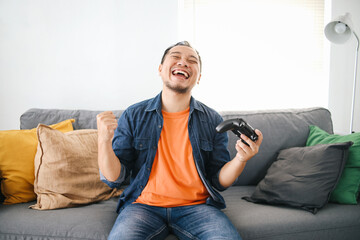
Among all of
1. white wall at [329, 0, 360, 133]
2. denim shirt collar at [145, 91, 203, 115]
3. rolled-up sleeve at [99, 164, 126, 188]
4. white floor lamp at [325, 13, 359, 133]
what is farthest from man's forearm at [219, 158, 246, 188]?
white wall at [329, 0, 360, 133]

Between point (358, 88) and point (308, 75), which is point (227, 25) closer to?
point (308, 75)

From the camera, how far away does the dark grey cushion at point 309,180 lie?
4.55 feet

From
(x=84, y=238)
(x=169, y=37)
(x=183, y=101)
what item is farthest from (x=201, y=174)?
(x=169, y=37)

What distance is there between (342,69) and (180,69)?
2.11 meters

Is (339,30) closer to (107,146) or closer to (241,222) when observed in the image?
(241,222)

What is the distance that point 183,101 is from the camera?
1.41 m

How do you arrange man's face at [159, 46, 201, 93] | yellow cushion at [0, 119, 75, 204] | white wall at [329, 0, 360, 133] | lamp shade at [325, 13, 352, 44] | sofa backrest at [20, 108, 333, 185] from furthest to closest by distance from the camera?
white wall at [329, 0, 360, 133] → lamp shade at [325, 13, 352, 44] → sofa backrest at [20, 108, 333, 185] → yellow cushion at [0, 119, 75, 204] → man's face at [159, 46, 201, 93]

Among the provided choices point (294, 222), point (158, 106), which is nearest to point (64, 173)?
point (158, 106)

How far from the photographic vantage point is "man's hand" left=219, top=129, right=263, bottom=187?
1.15 m

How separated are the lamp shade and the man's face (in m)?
1.50

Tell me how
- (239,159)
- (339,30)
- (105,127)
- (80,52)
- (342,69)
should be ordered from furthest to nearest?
(342,69) < (80,52) < (339,30) < (239,159) < (105,127)

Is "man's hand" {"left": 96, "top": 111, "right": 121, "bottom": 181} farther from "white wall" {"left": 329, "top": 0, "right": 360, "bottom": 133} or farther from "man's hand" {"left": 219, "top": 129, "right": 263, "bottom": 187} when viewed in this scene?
"white wall" {"left": 329, "top": 0, "right": 360, "bottom": 133}

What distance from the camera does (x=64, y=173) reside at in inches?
56.8

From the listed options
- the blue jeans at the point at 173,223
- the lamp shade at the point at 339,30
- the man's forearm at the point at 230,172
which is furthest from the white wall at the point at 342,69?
the blue jeans at the point at 173,223
